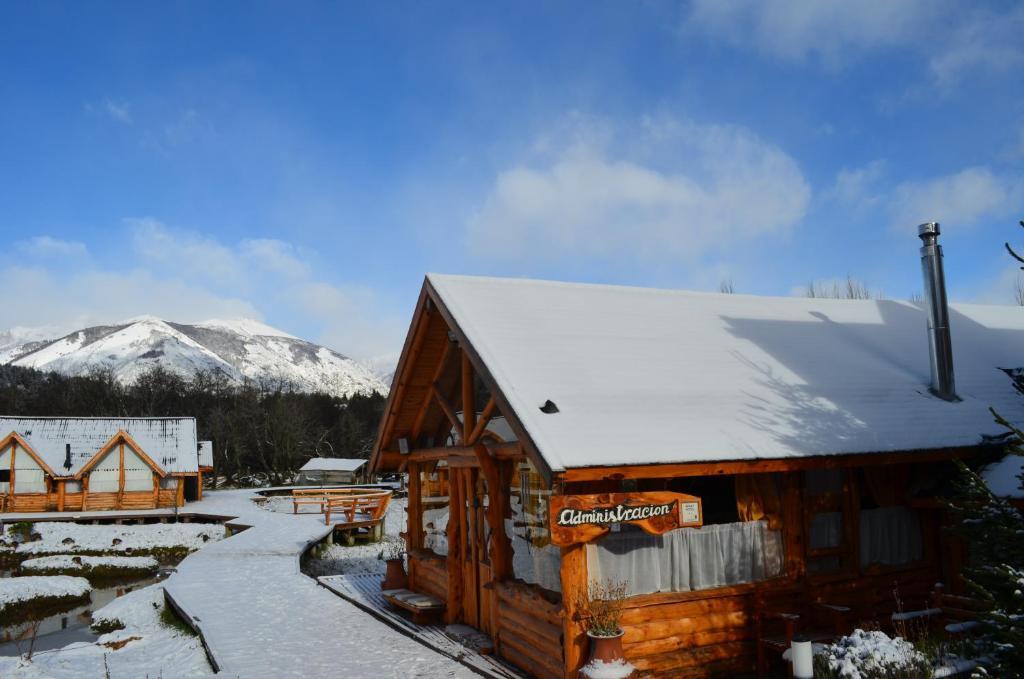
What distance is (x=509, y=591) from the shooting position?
10570 mm

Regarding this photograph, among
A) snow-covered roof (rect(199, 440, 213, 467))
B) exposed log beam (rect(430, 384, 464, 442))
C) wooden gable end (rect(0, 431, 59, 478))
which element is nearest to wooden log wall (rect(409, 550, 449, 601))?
exposed log beam (rect(430, 384, 464, 442))

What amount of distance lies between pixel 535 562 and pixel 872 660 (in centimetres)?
399

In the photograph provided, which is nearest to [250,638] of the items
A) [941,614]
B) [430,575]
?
[430,575]

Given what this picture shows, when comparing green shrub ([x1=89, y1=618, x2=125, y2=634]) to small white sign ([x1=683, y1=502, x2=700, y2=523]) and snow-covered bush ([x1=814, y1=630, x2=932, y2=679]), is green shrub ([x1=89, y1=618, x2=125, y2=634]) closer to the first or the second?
small white sign ([x1=683, y1=502, x2=700, y2=523])

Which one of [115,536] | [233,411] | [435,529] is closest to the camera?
[435,529]

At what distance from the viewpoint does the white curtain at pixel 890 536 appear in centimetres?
1095

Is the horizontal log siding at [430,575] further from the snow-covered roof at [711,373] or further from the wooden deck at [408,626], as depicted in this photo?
the snow-covered roof at [711,373]

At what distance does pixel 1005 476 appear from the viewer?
10344 mm

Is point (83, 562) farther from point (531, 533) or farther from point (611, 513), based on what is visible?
point (611, 513)

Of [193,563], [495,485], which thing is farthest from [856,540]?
[193,563]

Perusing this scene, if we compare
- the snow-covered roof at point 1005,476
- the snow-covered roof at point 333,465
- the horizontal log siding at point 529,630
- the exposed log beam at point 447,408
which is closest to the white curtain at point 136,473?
the snow-covered roof at point 333,465

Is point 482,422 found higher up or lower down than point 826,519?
higher up

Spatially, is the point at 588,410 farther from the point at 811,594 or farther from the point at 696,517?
the point at 811,594

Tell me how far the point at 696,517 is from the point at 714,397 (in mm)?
2099
